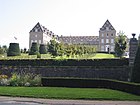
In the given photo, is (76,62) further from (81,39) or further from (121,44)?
(81,39)

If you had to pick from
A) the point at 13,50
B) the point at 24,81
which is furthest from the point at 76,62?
the point at 13,50

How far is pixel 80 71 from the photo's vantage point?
30219 millimetres

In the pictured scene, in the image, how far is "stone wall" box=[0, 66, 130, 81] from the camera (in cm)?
2920

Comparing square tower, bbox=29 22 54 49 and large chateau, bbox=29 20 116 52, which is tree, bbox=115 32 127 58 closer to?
large chateau, bbox=29 20 116 52

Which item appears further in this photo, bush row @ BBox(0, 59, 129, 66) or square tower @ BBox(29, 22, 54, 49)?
square tower @ BBox(29, 22, 54, 49)

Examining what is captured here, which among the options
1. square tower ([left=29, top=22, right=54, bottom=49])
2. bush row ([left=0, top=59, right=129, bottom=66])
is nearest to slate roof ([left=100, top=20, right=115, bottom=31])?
square tower ([left=29, top=22, right=54, bottom=49])

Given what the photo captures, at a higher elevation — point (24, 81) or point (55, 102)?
point (24, 81)

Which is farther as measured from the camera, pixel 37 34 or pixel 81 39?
pixel 81 39

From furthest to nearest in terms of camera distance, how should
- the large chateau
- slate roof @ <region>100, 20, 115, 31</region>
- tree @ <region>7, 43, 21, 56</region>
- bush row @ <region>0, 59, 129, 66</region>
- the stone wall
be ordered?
slate roof @ <region>100, 20, 115, 31</region>, the large chateau, tree @ <region>7, 43, 21, 56</region>, bush row @ <region>0, 59, 129, 66</region>, the stone wall

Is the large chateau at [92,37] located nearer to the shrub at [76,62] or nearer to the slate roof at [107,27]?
the slate roof at [107,27]

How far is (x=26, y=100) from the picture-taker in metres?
16.6

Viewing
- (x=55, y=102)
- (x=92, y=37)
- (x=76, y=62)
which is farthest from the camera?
(x=92, y=37)

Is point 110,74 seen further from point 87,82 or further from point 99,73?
point 87,82

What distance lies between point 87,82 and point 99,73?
653 centimetres
